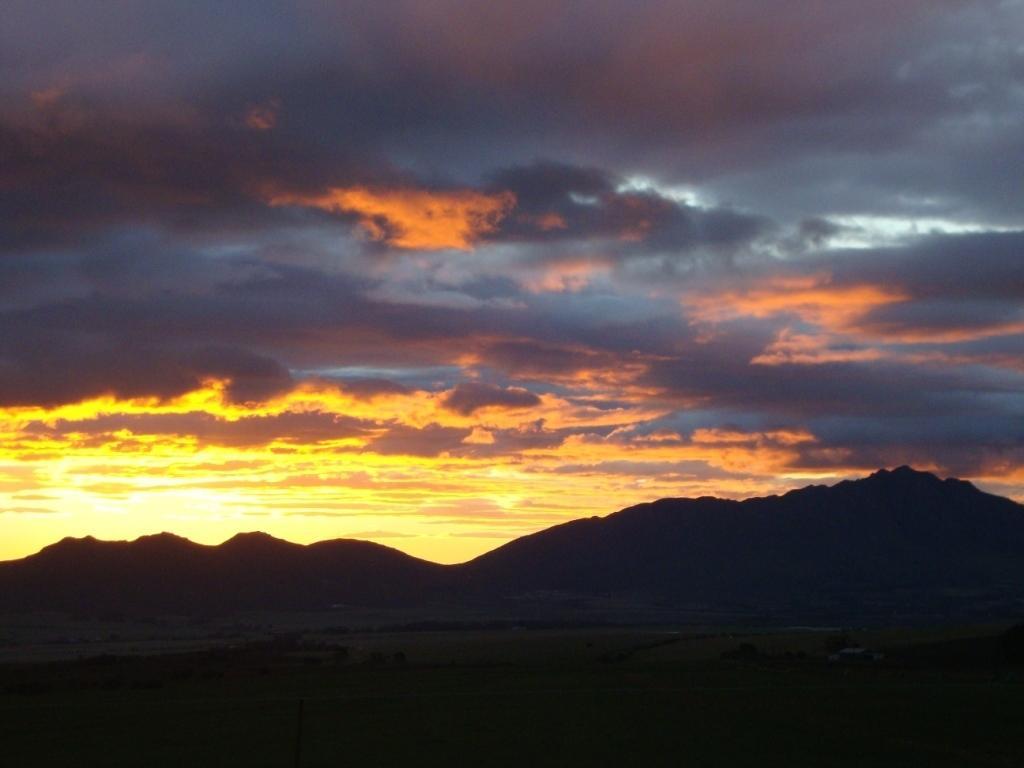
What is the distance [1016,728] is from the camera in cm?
4250

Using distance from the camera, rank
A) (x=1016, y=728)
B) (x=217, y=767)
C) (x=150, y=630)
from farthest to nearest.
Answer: (x=150, y=630) → (x=1016, y=728) → (x=217, y=767)

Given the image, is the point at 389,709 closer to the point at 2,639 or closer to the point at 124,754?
the point at 124,754

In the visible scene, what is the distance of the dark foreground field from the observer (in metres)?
37.8

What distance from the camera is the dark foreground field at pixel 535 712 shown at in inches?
1487

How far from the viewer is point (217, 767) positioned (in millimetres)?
35969

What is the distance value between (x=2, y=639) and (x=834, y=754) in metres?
154

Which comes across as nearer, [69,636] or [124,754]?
[124,754]

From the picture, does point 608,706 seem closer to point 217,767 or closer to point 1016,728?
point 1016,728

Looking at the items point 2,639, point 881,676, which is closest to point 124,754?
point 881,676

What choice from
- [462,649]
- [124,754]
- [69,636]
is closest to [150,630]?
[69,636]

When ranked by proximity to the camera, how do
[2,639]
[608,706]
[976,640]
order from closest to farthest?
[608,706] → [976,640] → [2,639]

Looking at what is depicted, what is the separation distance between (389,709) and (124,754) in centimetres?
1454

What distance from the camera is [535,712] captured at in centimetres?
5000

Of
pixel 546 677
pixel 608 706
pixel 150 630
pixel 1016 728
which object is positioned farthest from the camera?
pixel 150 630
